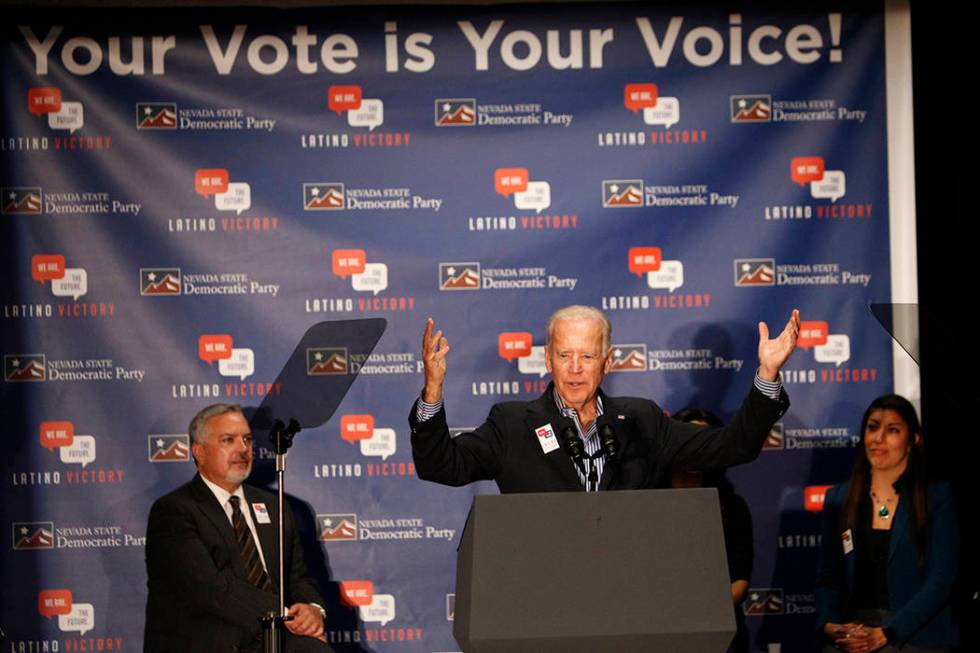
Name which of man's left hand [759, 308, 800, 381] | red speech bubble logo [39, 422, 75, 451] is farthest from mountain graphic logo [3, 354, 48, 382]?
man's left hand [759, 308, 800, 381]

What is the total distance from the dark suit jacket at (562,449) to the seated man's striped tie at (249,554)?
137cm

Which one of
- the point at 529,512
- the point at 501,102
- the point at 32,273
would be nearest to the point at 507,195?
the point at 501,102

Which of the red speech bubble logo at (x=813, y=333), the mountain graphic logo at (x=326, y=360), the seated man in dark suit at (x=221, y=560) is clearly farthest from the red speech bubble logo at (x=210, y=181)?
the red speech bubble logo at (x=813, y=333)

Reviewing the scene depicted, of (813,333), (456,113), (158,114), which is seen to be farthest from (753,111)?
(158,114)

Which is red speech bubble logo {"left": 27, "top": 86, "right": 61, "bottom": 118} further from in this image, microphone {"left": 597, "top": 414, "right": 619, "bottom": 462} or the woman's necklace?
the woman's necklace

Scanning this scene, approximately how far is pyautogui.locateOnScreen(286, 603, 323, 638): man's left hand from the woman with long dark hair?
1919 mm

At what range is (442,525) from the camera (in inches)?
191

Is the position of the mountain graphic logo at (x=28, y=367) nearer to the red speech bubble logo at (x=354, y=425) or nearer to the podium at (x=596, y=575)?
the red speech bubble logo at (x=354, y=425)

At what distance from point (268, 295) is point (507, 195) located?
112 cm

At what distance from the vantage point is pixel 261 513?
14.7 ft

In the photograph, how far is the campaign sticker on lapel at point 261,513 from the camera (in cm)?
446

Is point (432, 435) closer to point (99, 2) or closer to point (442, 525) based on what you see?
point (442, 525)

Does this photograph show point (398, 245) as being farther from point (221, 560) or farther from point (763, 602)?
point (763, 602)

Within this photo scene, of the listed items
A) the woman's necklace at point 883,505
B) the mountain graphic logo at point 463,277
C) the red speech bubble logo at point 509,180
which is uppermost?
the red speech bubble logo at point 509,180
